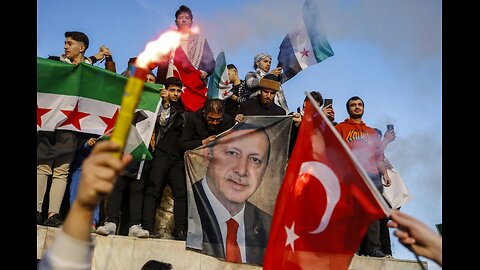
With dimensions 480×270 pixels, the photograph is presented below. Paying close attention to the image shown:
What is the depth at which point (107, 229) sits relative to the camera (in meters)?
7.09

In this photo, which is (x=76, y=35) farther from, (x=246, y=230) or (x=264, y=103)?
(x=246, y=230)

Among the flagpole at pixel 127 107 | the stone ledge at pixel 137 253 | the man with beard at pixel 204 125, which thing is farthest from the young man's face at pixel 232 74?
the flagpole at pixel 127 107

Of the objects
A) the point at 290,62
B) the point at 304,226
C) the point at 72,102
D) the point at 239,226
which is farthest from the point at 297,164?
the point at 290,62

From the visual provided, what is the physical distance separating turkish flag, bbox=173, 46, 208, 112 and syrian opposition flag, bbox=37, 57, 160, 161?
0.79 meters

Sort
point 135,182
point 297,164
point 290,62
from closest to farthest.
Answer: point 297,164, point 135,182, point 290,62

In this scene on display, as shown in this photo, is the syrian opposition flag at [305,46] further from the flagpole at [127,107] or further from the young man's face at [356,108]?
the flagpole at [127,107]

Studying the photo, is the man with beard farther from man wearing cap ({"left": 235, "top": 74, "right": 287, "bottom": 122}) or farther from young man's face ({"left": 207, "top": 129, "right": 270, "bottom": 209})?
man wearing cap ({"left": 235, "top": 74, "right": 287, "bottom": 122})

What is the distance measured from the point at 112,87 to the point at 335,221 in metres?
4.84

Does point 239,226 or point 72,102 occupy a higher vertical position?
point 72,102

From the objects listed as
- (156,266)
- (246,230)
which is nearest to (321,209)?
(156,266)

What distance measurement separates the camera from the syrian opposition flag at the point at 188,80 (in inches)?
353

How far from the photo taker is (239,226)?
7.74m
